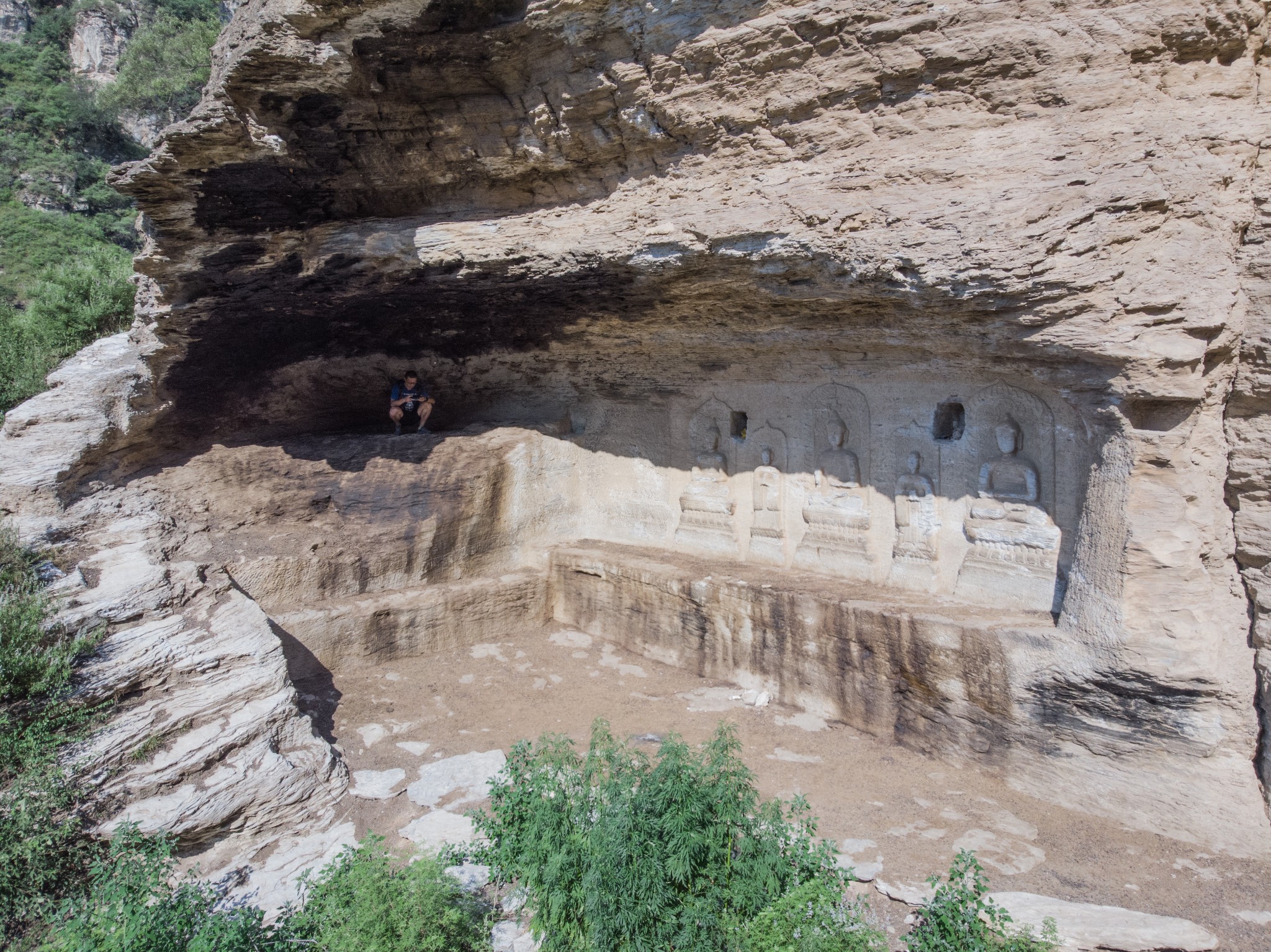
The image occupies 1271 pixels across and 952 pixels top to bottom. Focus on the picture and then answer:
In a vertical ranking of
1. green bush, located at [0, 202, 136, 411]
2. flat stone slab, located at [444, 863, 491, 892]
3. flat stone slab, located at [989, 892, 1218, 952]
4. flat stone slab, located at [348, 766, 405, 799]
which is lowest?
flat stone slab, located at [444, 863, 491, 892]

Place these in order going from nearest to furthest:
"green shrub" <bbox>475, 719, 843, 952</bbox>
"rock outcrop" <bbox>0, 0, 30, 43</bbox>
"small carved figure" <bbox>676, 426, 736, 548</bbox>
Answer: "green shrub" <bbox>475, 719, 843, 952</bbox>, "small carved figure" <bbox>676, 426, 736, 548</bbox>, "rock outcrop" <bbox>0, 0, 30, 43</bbox>

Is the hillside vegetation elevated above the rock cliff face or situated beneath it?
elevated above

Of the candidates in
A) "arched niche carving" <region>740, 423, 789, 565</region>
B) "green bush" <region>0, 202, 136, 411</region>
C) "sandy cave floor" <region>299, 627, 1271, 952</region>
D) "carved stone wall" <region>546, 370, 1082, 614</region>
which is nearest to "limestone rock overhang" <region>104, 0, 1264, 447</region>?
"carved stone wall" <region>546, 370, 1082, 614</region>

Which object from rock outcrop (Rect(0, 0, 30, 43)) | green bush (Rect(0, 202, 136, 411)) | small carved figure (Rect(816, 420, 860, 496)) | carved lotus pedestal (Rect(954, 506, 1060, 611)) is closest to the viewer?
carved lotus pedestal (Rect(954, 506, 1060, 611))

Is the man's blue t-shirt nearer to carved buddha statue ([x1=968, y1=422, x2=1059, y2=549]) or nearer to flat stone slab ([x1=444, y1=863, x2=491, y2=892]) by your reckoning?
flat stone slab ([x1=444, y1=863, x2=491, y2=892])

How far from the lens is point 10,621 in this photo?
383 cm

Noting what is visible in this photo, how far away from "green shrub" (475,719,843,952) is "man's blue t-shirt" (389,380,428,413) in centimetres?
472

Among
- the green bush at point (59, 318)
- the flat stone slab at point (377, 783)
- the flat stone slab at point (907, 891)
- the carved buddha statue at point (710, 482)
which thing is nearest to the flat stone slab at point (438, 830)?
the flat stone slab at point (377, 783)

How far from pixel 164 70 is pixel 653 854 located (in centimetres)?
2959

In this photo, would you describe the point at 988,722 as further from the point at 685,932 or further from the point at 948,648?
the point at 685,932

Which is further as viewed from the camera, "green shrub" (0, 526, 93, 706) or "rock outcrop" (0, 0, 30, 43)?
"rock outcrop" (0, 0, 30, 43)

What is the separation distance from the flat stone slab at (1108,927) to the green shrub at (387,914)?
227 cm

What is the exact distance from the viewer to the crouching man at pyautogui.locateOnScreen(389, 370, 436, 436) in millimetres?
7207

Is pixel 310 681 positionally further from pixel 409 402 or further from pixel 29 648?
pixel 409 402
